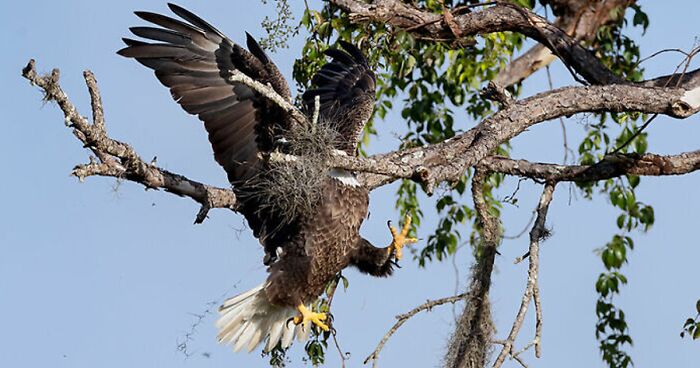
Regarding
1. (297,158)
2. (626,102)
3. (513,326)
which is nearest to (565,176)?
(626,102)

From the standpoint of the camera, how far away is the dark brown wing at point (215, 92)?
492cm

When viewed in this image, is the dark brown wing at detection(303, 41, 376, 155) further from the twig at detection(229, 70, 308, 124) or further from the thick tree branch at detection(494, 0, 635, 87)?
the twig at detection(229, 70, 308, 124)

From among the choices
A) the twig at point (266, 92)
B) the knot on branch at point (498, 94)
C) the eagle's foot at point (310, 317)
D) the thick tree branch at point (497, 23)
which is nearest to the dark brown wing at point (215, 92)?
the thick tree branch at point (497, 23)

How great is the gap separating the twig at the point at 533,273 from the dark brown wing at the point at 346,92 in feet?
3.12

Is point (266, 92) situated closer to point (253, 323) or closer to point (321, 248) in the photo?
point (321, 248)

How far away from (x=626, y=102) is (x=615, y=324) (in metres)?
2.24

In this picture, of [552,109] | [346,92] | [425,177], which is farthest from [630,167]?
[346,92]

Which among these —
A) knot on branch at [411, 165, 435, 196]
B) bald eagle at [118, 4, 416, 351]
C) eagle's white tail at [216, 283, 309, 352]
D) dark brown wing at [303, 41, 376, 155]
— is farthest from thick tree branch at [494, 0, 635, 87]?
knot on branch at [411, 165, 435, 196]

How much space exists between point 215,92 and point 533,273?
1.53 metres

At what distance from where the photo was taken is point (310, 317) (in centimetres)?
523

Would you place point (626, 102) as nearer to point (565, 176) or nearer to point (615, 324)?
point (565, 176)

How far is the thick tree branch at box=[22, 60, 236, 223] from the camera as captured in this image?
3.77 m

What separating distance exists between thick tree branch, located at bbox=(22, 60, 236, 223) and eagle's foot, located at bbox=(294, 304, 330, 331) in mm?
852

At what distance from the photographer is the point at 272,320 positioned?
545 centimetres
